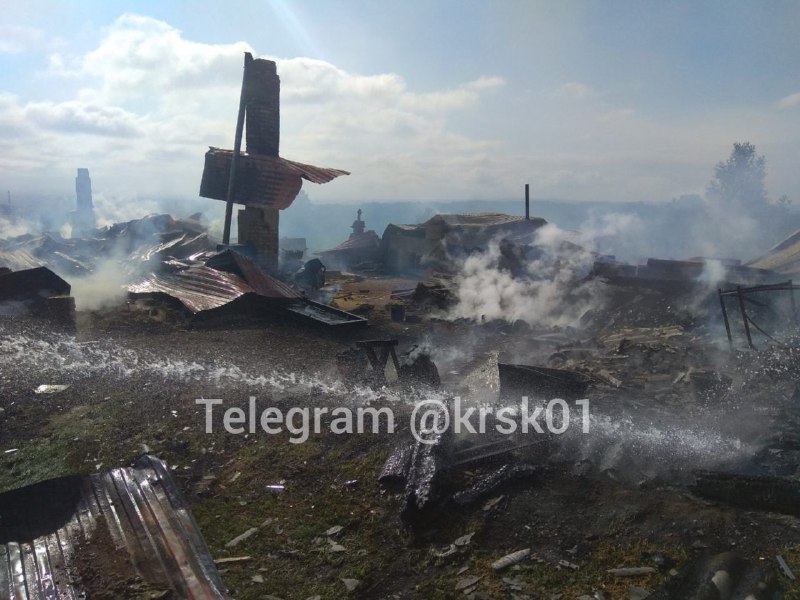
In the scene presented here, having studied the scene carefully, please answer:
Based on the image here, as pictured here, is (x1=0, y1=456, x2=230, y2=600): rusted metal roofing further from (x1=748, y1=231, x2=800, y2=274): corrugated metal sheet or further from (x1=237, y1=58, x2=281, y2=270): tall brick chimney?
(x1=748, y1=231, x2=800, y2=274): corrugated metal sheet

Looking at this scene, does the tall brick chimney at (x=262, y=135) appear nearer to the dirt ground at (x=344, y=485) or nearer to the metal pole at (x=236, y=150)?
the metal pole at (x=236, y=150)

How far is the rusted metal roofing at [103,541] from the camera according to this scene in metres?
3.61

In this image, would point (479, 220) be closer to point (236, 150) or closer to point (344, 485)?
point (236, 150)

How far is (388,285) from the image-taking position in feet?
76.2

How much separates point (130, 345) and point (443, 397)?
6119 mm

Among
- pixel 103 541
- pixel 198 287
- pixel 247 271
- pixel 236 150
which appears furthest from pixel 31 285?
pixel 103 541

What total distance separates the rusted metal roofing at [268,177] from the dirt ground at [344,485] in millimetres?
7240

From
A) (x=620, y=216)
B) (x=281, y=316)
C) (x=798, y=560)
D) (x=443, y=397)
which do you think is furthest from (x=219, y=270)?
(x=620, y=216)

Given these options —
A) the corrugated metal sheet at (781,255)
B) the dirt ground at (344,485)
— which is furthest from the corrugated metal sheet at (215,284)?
the corrugated metal sheet at (781,255)

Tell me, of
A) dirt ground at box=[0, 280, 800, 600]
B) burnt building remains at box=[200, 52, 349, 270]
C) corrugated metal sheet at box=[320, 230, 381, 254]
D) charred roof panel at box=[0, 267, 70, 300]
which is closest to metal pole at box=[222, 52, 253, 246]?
burnt building remains at box=[200, 52, 349, 270]

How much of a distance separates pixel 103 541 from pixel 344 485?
2111mm

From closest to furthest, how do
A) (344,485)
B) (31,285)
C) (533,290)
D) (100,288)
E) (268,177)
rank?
(344,485) < (31,285) < (100,288) < (533,290) < (268,177)

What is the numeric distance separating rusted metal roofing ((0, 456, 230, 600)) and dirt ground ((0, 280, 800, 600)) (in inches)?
13.4

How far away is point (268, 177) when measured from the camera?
15.9 meters
